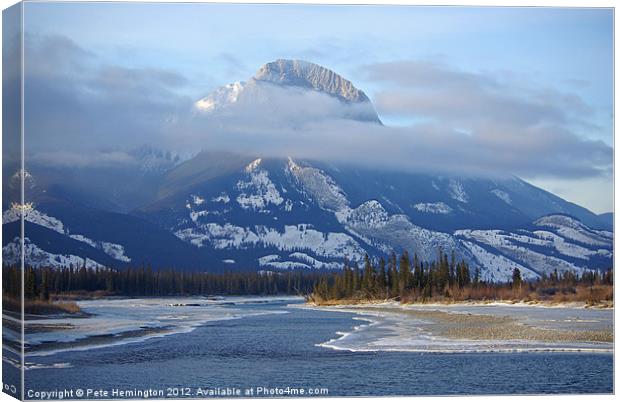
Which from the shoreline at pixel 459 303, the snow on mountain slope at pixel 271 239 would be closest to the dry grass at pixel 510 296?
the shoreline at pixel 459 303

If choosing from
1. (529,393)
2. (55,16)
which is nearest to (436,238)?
(529,393)

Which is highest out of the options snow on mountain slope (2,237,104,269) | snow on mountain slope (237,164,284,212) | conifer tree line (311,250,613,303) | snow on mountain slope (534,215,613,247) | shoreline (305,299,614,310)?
snow on mountain slope (237,164,284,212)

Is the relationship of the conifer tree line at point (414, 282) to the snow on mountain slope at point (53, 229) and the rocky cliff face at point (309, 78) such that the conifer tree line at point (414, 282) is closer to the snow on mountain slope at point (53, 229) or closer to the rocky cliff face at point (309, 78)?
the snow on mountain slope at point (53, 229)

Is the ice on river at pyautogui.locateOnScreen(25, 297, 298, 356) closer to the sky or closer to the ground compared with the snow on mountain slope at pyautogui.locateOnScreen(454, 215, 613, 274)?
closer to the ground

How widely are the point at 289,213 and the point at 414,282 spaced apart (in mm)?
21592

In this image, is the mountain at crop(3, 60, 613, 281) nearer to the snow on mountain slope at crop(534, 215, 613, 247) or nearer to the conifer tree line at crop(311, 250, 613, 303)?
the snow on mountain slope at crop(534, 215, 613, 247)

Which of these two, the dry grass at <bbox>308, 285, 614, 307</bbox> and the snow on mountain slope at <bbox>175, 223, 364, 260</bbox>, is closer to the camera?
the dry grass at <bbox>308, 285, 614, 307</bbox>

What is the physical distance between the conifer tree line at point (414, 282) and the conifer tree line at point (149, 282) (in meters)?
1.85

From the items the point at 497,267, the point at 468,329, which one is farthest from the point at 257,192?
the point at 468,329

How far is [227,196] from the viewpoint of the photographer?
89375mm

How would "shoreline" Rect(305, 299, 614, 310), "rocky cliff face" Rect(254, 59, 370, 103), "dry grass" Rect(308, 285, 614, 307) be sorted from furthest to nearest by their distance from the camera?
"shoreline" Rect(305, 299, 614, 310)
"dry grass" Rect(308, 285, 614, 307)
"rocky cliff face" Rect(254, 59, 370, 103)

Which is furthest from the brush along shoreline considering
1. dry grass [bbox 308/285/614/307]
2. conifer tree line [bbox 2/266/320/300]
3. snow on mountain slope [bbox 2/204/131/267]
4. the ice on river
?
snow on mountain slope [bbox 2/204/131/267]

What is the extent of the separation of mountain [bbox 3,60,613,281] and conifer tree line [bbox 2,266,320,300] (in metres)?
0.53

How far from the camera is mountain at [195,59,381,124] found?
4353 centimetres
